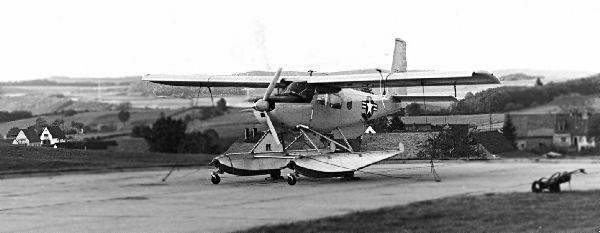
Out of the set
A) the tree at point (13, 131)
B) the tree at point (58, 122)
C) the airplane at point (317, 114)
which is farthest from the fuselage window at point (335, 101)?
the tree at point (13, 131)

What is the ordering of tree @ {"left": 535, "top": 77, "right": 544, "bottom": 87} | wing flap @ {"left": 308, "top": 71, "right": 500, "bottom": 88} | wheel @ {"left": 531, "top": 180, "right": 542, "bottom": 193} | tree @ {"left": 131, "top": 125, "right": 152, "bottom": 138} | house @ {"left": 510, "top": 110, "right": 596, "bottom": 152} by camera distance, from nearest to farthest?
house @ {"left": 510, "top": 110, "right": 596, "bottom": 152} → wheel @ {"left": 531, "top": 180, "right": 542, "bottom": 193} → tree @ {"left": 535, "top": 77, "right": 544, "bottom": 87} → wing flap @ {"left": 308, "top": 71, "right": 500, "bottom": 88} → tree @ {"left": 131, "top": 125, "right": 152, "bottom": 138}

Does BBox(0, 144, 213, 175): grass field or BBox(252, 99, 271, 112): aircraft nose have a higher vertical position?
BBox(252, 99, 271, 112): aircraft nose

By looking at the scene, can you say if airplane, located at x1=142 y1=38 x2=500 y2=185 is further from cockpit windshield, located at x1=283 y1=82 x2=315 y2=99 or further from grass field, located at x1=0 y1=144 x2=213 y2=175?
grass field, located at x1=0 y1=144 x2=213 y2=175

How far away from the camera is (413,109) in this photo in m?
26.4

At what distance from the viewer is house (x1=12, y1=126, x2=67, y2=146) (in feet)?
73.7

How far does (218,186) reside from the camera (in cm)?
1938

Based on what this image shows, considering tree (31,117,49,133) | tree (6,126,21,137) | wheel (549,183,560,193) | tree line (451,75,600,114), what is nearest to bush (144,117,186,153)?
tree (31,117,49,133)

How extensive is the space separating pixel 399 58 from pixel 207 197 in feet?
48.7

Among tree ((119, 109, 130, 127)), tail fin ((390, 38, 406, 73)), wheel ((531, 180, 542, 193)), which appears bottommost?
wheel ((531, 180, 542, 193))

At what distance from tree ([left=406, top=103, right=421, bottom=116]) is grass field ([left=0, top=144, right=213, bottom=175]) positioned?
7545mm

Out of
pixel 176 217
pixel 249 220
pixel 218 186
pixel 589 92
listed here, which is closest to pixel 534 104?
pixel 589 92

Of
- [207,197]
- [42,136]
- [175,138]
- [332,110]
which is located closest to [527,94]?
[207,197]

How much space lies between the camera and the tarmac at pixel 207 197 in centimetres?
1158

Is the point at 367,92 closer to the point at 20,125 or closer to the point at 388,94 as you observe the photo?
the point at 388,94
